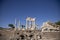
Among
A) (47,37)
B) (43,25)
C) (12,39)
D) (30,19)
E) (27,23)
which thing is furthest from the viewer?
(27,23)

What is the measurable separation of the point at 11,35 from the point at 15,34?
16.6 inches

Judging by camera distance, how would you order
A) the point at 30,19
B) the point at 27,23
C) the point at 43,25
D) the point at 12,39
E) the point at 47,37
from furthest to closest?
the point at 27,23, the point at 30,19, the point at 43,25, the point at 47,37, the point at 12,39

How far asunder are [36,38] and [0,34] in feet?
9.19

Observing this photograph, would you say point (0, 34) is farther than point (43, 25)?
No

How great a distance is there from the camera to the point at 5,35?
11359mm

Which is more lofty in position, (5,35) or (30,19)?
(30,19)

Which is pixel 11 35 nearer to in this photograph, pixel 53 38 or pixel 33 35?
pixel 33 35

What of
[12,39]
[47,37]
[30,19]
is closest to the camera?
[12,39]

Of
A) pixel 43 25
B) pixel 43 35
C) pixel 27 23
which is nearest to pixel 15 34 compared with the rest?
pixel 43 35

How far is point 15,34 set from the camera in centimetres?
1177

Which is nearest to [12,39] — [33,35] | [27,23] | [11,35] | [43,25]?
[11,35]

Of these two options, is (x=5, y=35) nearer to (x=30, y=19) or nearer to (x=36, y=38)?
(x=36, y=38)

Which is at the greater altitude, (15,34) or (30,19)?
(30,19)

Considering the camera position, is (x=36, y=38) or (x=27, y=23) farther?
(x=27, y=23)
